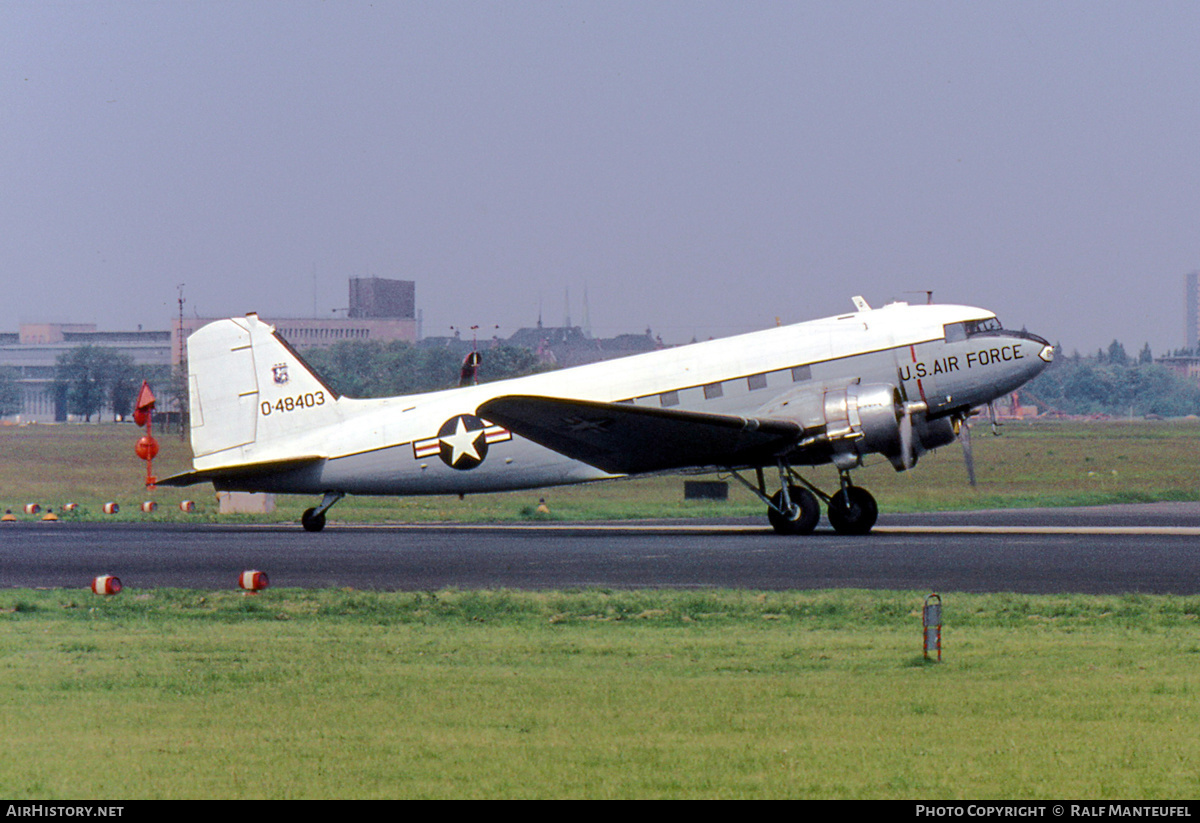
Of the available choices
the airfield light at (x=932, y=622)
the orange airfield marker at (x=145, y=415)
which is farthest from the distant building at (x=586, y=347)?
the airfield light at (x=932, y=622)

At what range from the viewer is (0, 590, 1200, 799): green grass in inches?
302

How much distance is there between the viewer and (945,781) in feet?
24.9

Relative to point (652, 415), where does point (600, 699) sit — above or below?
below

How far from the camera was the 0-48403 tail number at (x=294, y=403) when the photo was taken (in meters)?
30.7

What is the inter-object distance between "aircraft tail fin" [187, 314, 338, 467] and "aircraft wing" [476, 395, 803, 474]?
19.4ft

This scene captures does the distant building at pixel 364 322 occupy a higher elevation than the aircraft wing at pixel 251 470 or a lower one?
higher

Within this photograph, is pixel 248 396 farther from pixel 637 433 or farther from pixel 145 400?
pixel 637 433

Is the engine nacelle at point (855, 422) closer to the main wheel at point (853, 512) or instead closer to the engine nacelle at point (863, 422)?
the engine nacelle at point (863, 422)

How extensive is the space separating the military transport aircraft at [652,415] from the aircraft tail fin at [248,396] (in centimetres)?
3

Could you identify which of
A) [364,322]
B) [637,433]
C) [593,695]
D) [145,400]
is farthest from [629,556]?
[364,322]

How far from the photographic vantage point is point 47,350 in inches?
6521

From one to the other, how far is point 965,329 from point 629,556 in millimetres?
9575

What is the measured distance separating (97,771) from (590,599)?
9436 mm
